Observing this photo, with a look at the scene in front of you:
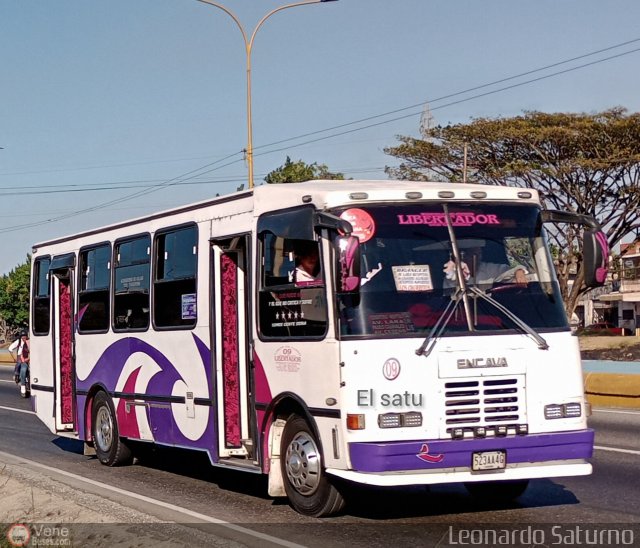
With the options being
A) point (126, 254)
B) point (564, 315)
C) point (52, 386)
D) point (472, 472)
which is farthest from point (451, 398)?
point (52, 386)

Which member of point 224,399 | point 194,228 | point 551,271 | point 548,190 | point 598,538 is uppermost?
point 548,190

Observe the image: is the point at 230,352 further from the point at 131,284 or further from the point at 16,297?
the point at 16,297

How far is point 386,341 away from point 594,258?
1.95 m

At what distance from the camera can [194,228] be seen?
11977 mm

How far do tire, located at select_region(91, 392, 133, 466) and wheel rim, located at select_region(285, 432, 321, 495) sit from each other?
470cm

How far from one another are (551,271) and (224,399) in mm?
3581

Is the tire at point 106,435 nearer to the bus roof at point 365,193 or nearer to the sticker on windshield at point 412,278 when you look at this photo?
the bus roof at point 365,193

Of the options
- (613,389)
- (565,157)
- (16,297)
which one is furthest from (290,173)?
(16,297)

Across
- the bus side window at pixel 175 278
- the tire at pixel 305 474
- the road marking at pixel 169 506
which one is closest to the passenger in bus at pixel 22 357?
the road marking at pixel 169 506

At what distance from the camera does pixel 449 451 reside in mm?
8852

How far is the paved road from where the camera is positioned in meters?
9.09

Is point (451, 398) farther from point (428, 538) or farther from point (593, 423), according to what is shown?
point (593, 423)

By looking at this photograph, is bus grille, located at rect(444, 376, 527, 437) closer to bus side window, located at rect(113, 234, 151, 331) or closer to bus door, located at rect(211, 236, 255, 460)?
bus door, located at rect(211, 236, 255, 460)

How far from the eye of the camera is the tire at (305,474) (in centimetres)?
945
